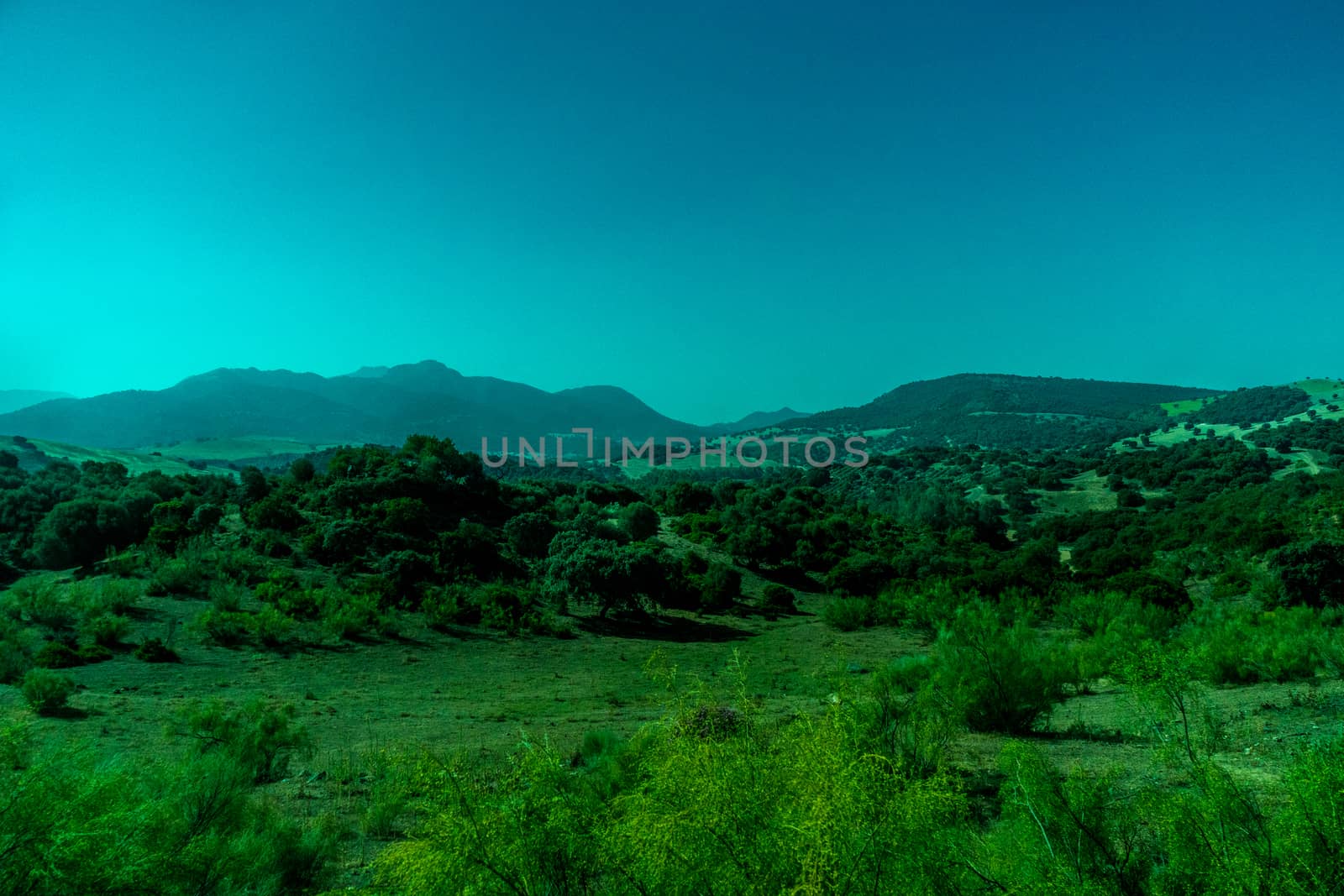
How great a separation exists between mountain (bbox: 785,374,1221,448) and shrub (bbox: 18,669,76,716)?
108222 millimetres

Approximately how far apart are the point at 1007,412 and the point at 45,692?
137m

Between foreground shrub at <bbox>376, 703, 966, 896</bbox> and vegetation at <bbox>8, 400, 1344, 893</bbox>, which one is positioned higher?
foreground shrub at <bbox>376, 703, 966, 896</bbox>

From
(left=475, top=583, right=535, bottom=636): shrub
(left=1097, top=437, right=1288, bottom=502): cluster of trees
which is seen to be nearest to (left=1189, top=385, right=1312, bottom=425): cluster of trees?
(left=1097, top=437, right=1288, bottom=502): cluster of trees

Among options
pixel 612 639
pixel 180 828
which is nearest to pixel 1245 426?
pixel 612 639

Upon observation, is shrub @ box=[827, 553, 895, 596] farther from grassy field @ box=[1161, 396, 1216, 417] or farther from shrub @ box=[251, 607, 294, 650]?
grassy field @ box=[1161, 396, 1216, 417]

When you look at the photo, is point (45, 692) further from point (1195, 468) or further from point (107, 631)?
point (1195, 468)

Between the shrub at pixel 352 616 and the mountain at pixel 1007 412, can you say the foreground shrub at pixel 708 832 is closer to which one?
the shrub at pixel 352 616

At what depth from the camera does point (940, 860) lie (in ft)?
9.89

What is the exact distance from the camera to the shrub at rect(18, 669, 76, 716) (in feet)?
35.8

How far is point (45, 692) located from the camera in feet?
36.0

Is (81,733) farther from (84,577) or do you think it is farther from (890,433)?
(890,433)

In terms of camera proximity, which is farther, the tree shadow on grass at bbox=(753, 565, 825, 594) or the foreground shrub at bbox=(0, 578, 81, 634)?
the tree shadow on grass at bbox=(753, 565, 825, 594)

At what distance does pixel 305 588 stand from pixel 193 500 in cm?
1286

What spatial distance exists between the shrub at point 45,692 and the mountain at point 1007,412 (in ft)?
355
